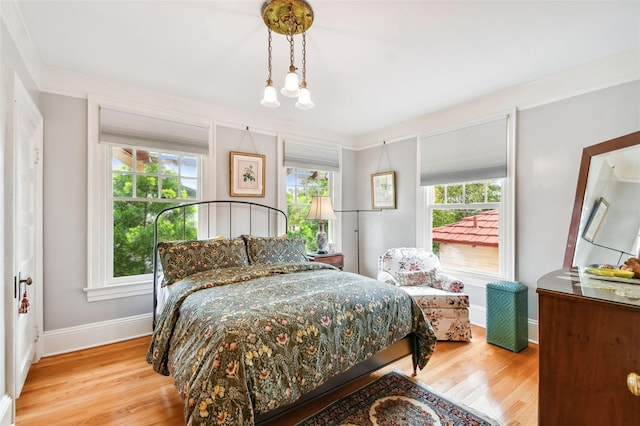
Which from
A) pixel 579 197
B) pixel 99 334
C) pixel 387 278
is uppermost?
pixel 579 197

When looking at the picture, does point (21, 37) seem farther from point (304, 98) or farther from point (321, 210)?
point (321, 210)

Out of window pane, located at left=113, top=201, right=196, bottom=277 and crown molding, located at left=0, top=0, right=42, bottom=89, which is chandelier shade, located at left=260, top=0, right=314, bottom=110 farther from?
window pane, located at left=113, top=201, right=196, bottom=277

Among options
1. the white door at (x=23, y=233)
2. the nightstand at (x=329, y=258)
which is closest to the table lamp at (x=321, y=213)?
the nightstand at (x=329, y=258)

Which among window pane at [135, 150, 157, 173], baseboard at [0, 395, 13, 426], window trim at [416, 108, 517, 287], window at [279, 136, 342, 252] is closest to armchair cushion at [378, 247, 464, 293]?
window trim at [416, 108, 517, 287]

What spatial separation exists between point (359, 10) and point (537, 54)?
1.57 metres

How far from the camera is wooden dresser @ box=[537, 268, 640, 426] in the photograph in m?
1.02

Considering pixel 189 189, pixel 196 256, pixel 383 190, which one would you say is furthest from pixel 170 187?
pixel 383 190

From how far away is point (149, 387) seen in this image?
2092mm

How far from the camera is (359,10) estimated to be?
70.2 inches

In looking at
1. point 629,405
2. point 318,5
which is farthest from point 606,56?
point 629,405

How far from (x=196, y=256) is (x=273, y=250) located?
73cm

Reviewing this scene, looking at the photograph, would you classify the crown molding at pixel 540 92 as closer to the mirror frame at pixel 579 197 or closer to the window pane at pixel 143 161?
the mirror frame at pixel 579 197

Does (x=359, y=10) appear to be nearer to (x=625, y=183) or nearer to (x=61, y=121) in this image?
(x=625, y=183)

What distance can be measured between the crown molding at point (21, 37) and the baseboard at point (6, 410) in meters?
2.16
